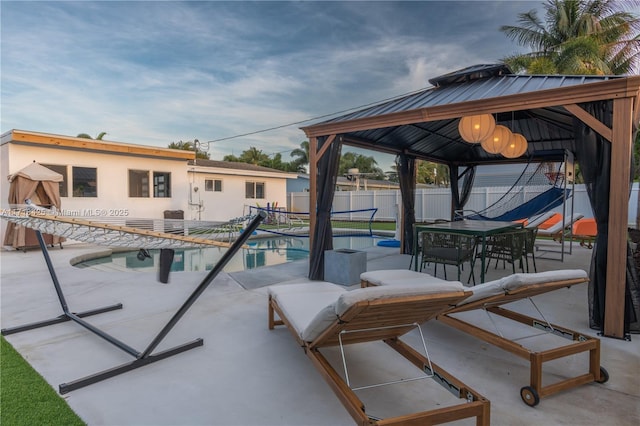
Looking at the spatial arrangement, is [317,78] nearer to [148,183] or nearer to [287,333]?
[148,183]

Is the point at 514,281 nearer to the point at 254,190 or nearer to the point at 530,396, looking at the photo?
the point at 530,396

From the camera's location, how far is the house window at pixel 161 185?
10805 millimetres

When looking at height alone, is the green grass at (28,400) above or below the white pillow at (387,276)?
below

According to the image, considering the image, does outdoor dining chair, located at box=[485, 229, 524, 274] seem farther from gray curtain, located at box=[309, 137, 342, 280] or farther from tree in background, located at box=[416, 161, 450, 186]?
tree in background, located at box=[416, 161, 450, 186]

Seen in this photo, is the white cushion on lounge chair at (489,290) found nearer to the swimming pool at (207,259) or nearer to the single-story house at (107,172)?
the swimming pool at (207,259)

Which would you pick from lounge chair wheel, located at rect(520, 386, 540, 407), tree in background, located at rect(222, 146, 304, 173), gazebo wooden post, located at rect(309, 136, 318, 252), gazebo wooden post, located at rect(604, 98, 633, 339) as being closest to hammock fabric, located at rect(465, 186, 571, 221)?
gazebo wooden post, located at rect(604, 98, 633, 339)

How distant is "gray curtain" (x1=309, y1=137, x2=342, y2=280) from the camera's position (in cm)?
521

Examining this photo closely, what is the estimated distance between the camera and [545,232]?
25.2ft

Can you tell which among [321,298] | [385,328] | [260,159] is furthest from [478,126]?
[260,159]

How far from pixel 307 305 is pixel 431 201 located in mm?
14429

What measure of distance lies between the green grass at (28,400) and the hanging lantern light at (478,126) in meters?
4.88

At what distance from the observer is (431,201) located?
16000 millimetres

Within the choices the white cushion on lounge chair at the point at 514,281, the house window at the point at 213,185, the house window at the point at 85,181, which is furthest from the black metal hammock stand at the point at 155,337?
the house window at the point at 213,185

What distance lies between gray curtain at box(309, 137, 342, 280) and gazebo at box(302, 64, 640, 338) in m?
0.02
